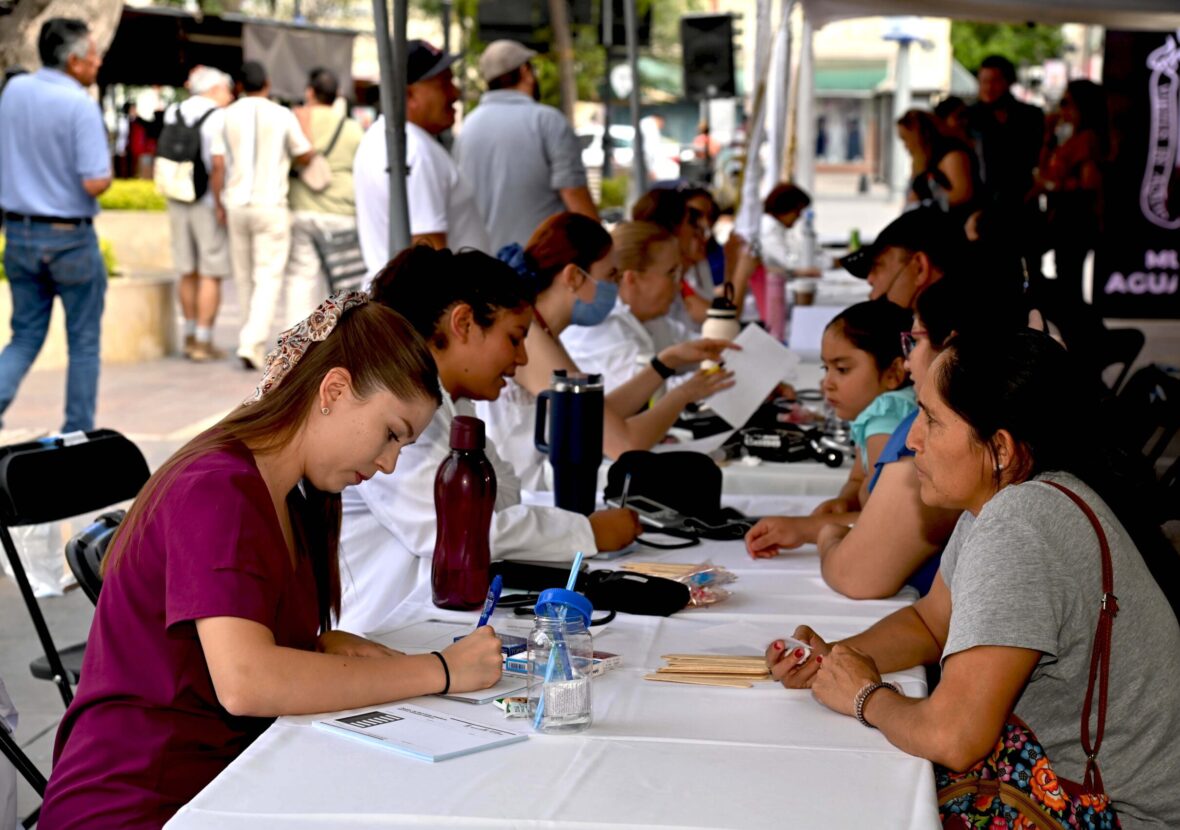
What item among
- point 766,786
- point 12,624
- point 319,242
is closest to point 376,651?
point 766,786

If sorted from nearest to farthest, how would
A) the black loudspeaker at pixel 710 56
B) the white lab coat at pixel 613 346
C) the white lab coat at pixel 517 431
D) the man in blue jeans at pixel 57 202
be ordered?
the white lab coat at pixel 517 431 < the white lab coat at pixel 613 346 < the man in blue jeans at pixel 57 202 < the black loudspeaker at pixel 710 56

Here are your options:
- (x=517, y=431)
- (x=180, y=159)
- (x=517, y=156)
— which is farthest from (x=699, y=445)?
(x=180, y=159)

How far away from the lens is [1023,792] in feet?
6.02

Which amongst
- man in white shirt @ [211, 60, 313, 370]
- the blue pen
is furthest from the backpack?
the blue pen

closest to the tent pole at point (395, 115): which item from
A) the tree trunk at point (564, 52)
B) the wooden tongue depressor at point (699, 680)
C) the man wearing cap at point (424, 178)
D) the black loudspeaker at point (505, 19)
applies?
the man wearing cap at point (424, 178)

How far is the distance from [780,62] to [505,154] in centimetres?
441

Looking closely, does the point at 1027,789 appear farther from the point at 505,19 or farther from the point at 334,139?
the point at 505,19

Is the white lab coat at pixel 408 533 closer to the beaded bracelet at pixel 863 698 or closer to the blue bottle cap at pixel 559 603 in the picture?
the blue bottle cap at pixel 559 603

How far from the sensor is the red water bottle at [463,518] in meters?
2.38

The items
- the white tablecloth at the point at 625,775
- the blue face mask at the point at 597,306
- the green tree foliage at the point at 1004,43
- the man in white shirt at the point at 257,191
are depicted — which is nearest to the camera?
the white tablecloth at the point at 625,775

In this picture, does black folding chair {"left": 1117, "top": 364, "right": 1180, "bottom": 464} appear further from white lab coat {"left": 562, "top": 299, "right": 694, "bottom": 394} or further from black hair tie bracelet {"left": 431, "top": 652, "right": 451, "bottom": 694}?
black hair tie bracelet {"left": 431, "top": 652, "right": 451, "bottom": 694}

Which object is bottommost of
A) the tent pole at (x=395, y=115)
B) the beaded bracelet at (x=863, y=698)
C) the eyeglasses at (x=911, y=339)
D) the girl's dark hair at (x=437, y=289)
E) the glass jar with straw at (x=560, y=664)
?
the beaded bracelet at (x=863, y=698)

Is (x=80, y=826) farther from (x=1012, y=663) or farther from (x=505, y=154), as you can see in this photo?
(x=505, y=154)

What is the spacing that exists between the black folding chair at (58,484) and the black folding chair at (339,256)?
7.17 meters
